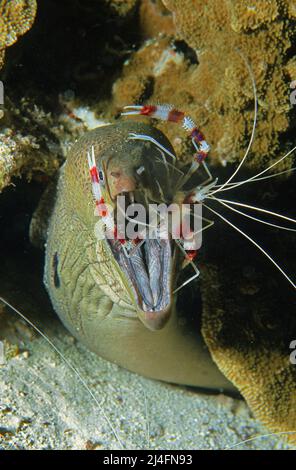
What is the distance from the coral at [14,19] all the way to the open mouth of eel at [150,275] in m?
1.63

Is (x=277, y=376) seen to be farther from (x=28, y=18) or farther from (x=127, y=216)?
(x=28, y=18)

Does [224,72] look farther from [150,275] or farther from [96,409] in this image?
[96,409]

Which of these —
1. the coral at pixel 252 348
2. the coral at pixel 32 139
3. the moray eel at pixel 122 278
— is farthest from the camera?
the coral at pixel 252 348

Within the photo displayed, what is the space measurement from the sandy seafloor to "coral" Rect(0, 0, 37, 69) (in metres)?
2.12

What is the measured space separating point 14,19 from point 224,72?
1.49 metres

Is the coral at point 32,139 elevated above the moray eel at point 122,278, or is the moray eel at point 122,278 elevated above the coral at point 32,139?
the coral at point 32,139

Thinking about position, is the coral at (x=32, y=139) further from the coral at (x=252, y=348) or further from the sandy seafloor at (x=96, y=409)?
the coral at (x=252, y=348)

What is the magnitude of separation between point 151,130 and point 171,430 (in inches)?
85.8

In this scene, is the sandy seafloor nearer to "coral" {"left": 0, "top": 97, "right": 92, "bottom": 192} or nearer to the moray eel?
the moray eel

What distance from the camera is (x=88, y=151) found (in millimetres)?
2822

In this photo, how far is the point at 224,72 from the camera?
3348 mm

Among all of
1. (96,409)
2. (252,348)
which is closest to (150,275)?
(96,409)

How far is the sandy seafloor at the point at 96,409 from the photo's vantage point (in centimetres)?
293

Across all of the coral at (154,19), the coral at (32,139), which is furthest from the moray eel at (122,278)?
the coral at (154,19)
